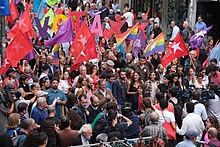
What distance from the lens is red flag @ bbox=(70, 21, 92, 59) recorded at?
1256 centimetres

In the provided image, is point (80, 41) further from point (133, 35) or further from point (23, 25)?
point (133, 35)

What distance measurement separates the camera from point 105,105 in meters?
9.33

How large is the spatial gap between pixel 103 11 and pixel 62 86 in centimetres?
993

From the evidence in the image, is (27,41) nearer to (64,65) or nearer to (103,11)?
(64,65)

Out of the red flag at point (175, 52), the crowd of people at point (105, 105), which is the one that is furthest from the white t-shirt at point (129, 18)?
the red flag at point (175, 52)

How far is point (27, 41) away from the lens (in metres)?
11.3

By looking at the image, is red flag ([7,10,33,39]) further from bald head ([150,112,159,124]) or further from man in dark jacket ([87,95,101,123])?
bald head ([150,112,159,124])

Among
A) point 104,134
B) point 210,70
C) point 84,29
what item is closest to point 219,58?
point 210,70


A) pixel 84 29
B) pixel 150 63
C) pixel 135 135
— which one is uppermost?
pixel 84 29

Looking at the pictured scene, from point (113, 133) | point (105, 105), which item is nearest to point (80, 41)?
point (105, 105)

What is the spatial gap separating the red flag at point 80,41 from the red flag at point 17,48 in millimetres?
1584

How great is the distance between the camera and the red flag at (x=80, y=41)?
495 inches

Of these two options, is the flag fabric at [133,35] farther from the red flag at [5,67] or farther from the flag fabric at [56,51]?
the red flag at [5,67]

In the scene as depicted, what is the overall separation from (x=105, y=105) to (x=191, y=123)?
158cm
